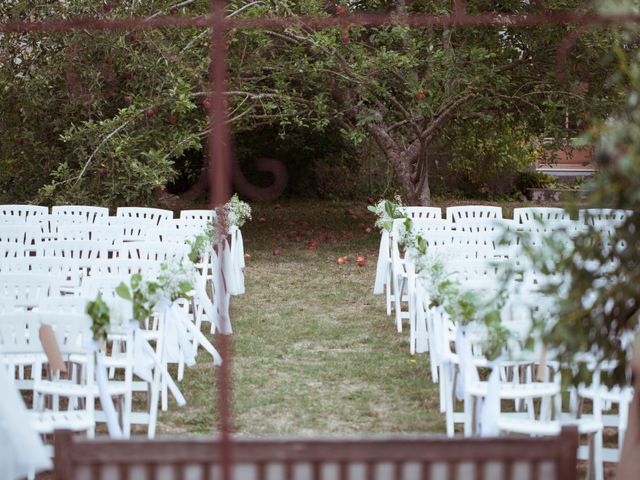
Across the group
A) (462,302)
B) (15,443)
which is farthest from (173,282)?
(15,443)

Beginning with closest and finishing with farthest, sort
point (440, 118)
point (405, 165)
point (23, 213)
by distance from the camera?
point (23, 213)
point (440, 118)
point (405, 165)

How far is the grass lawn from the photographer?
19.3 feet

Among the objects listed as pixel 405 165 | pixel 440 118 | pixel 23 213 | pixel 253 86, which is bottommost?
pixel 23 213

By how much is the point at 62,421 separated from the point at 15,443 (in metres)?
1.37

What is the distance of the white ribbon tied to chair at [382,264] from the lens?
9.23m

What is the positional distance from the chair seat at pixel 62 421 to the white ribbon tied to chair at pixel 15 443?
3.87 ft

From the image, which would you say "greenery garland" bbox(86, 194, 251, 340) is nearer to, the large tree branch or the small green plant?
the small green plant

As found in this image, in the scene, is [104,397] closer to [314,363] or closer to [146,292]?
[146,292]

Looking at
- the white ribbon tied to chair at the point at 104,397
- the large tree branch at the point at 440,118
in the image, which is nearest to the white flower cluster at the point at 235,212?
the large tree branch at the point at 440,118

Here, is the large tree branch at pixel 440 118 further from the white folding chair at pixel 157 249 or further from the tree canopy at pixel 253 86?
the white folding chair at pixel 157 249

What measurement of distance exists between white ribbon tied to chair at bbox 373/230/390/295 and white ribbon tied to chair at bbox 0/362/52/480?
6382 mm

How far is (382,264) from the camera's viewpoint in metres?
9.47

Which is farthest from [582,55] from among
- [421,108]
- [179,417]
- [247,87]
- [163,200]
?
[179,417]

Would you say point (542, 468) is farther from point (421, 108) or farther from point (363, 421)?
point (421, 108)
